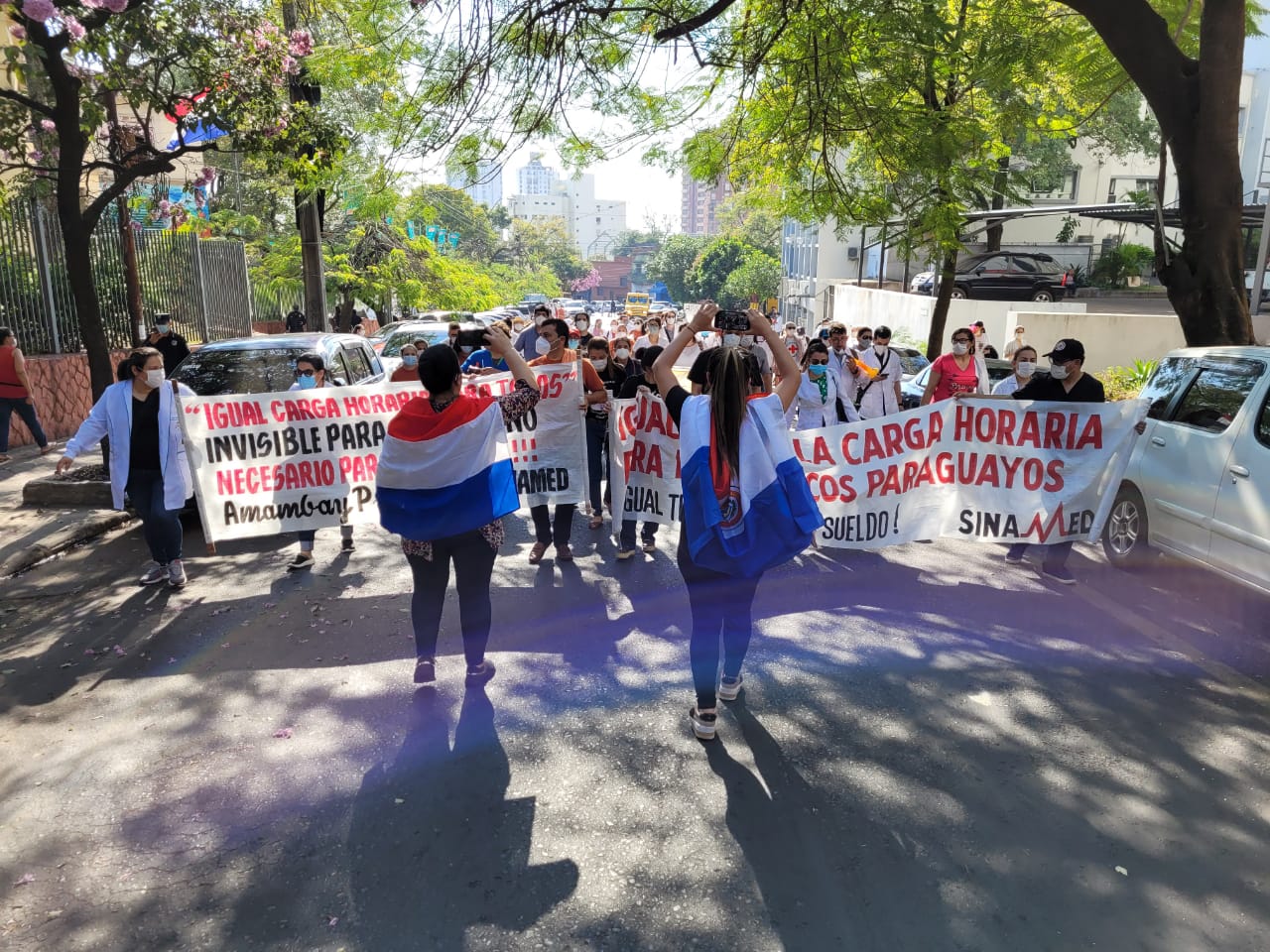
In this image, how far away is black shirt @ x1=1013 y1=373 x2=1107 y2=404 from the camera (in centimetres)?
697

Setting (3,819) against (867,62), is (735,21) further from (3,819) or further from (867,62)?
(3,819)

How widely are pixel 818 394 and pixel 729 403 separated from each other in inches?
182

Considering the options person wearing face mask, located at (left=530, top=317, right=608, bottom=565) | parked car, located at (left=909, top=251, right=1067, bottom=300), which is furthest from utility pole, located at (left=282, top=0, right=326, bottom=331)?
parked car, located at (left=909, top=251, right=1067, bottom=300)

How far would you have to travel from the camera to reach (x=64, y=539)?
26.1ft

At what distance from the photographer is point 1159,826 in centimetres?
372

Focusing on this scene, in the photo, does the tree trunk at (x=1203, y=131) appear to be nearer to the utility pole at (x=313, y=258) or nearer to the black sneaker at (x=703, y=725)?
the black sneaker at (x=703, y=725)

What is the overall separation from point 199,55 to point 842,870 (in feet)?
33.5

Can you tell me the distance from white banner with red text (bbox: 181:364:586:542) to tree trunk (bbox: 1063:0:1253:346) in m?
6.04

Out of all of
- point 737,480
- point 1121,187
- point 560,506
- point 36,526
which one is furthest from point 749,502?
point 1121,187

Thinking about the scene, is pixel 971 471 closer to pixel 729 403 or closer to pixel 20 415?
pixel 729 403

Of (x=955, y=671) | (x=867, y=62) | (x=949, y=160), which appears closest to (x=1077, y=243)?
(x=949, y=160)

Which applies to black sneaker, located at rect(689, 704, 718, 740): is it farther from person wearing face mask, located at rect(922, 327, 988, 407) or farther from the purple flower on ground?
the purple flower on ground

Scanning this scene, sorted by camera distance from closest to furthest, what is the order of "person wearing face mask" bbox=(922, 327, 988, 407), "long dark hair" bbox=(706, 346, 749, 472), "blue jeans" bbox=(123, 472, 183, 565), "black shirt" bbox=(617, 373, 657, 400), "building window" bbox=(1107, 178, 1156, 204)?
"long dark hair" bbox=(706, 346, 749, 472) < "blue jeans" bbox=(123, 472, 183, 565) < "black shirt" bbox=(617, 373, 657, 400) < "person wearing face mask" bbox=(922, 327, 988, 407) < "building window" bbox=(1107, 178, 1156, 204)

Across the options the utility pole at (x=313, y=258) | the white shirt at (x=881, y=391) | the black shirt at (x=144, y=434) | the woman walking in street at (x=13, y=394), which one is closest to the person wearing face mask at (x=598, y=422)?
the white shirt at (x=881, y=391)
